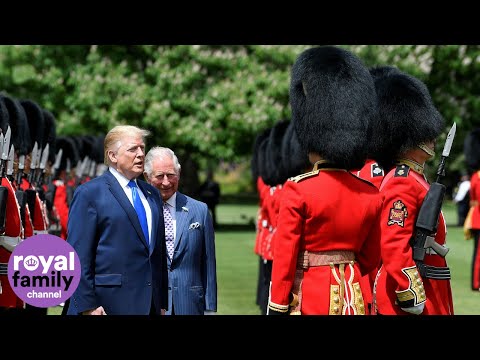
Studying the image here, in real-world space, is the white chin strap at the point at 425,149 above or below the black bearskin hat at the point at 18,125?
above

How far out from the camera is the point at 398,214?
177 inches

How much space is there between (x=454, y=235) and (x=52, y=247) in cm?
1664

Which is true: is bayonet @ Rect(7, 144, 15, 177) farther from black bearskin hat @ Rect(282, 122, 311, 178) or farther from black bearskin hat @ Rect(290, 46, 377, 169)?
black bearskin hat @ Rect(282, 122, 311, 178)

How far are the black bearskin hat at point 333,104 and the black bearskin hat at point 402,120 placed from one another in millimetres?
414

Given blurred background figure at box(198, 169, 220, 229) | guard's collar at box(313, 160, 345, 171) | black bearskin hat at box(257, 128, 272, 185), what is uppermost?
guard's collar at box(313, 160, 345, 171)

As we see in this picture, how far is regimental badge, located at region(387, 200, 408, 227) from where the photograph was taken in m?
4.47

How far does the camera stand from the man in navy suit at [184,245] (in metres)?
5.01

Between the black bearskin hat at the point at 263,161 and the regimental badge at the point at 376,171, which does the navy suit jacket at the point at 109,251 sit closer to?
the regimental badge at the point at 376,171

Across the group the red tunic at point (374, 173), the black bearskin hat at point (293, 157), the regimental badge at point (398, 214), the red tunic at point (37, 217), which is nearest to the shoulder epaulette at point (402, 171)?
the regimental badge at point (398, 214)

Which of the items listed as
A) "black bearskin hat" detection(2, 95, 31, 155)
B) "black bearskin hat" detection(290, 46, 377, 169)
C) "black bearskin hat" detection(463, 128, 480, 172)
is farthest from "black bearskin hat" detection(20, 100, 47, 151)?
"black bearskin hat" detection(463, 128, 480, 172)

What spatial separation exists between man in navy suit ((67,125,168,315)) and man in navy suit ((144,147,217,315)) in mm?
451

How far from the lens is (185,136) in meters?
19.8

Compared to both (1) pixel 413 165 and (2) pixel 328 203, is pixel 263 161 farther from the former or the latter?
(2) pixel 328 203

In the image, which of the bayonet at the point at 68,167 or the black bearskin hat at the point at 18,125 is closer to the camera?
the black bearskin hat at the point at 18,125
